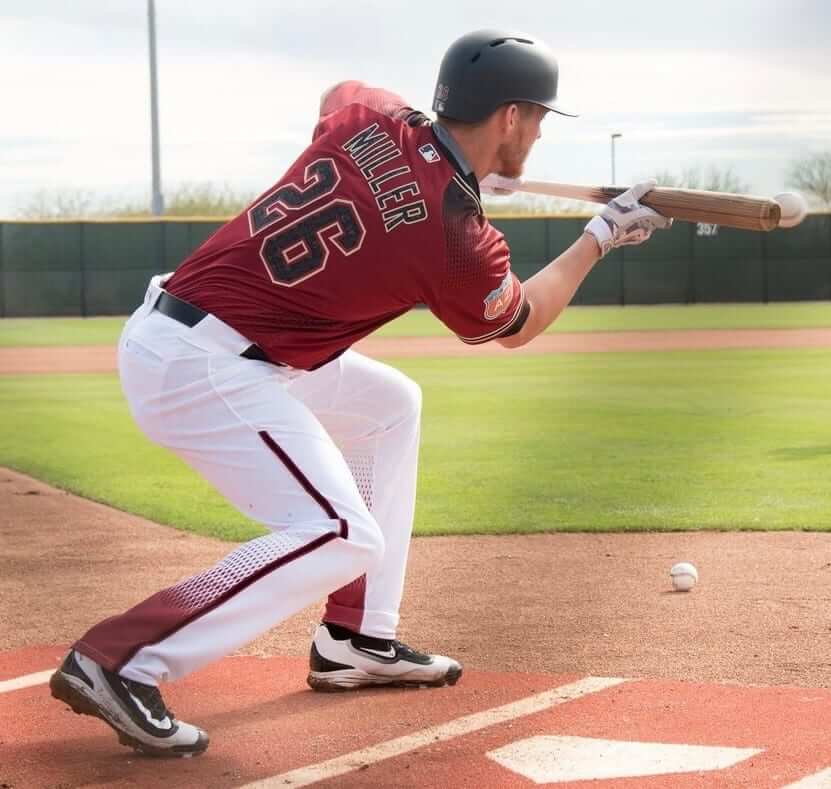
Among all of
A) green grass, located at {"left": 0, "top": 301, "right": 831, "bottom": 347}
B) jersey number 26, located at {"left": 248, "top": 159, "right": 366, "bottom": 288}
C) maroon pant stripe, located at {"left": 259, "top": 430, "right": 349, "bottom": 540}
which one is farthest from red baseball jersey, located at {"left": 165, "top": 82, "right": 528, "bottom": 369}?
green grass, located at {"left": 0, "top": 301, "right": 831, "bottom": 347}

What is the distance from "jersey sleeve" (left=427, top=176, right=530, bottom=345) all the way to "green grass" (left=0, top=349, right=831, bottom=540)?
2.80 meters

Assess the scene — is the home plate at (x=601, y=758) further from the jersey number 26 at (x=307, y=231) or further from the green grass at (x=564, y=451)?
the green grass at (x=564, y=451)

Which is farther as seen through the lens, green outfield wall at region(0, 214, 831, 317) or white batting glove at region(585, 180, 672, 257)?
green outfield wall at region(0, 214, 831, 317)

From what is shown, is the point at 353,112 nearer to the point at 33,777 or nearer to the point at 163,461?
the point at 33,777

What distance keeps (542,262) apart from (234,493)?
78.9 ft

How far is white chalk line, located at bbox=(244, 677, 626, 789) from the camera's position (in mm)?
2727

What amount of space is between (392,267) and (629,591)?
6.63 ft

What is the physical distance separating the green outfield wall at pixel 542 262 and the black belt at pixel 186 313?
74.2ft

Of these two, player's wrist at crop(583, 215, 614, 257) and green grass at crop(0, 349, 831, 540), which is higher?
player's wrist at crop(583, 215, 614, 257)

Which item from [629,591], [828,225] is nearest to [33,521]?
[629,591]

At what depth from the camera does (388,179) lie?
9.45 ft

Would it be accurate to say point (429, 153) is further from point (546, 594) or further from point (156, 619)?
point (546, 594)

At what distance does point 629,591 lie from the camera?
4.50m

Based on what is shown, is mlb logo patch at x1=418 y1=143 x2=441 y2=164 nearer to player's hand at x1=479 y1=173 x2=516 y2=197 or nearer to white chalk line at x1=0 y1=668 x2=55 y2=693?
player's hand at x1=479 y1=173 x2=516 y2=197
